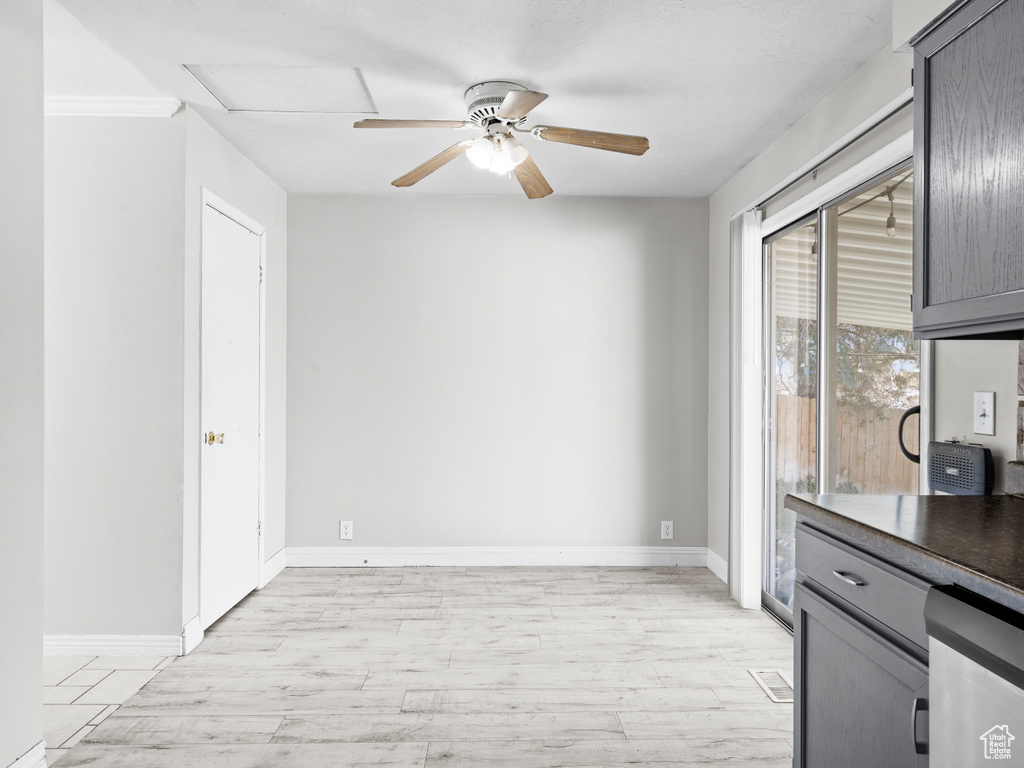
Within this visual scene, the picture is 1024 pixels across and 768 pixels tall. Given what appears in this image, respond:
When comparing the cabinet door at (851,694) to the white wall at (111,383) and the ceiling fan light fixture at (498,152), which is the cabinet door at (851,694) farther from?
the white wall at (111,383)

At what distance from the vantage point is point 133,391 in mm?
2941

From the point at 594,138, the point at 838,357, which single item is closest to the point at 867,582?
the point at 838,357

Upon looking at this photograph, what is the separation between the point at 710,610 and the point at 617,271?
2146 mm

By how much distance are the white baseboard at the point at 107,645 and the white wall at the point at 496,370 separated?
57.6 inches

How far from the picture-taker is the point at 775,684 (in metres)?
2.72

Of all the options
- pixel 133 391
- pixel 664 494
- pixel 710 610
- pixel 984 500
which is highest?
pixel 133 391

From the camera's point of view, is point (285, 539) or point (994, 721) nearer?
point (994, 721)

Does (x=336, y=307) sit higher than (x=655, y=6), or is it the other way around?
(x=655, y=6)

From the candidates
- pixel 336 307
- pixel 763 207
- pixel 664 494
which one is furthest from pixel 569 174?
pixel 664 494

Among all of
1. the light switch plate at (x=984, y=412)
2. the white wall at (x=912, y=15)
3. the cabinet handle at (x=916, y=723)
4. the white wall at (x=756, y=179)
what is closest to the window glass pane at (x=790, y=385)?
the white wall at (x=756, y=179)

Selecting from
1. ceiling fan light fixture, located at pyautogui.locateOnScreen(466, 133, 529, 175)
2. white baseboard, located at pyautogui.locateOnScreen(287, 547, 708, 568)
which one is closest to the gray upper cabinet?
ceiling fan light fixture, located at pyautogui.locateOnScreen(466, 133, 529, 175)

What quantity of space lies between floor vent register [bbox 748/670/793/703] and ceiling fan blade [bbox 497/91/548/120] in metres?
2.36

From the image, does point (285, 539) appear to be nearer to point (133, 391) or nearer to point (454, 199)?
point (133, 391)

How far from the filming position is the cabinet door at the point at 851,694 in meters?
1.28
